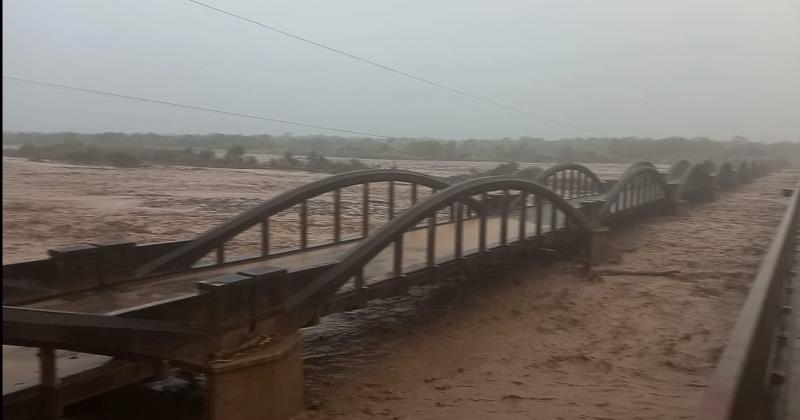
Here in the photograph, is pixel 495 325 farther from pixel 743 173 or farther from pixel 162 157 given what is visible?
pixel 743 173

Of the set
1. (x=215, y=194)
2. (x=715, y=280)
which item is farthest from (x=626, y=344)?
(x=215, y=194)

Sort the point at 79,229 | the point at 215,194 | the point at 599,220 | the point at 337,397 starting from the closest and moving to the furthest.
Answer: the point at 337,397 → the point at 79,229 → the point at 599,220 → the point at 215,194

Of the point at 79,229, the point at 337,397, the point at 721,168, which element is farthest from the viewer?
the point at 721,168

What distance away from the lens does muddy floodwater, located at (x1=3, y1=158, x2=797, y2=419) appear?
5.34m

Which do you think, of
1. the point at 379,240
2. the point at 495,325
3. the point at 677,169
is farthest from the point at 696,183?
the point at 379,240

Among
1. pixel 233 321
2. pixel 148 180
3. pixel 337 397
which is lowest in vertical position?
pixel 337 397

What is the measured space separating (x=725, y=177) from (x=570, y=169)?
60.9ft

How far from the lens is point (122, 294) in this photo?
5316 mm

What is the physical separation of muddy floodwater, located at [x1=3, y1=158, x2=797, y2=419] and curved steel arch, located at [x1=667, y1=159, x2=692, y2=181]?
9689mm

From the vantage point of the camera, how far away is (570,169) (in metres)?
15.5

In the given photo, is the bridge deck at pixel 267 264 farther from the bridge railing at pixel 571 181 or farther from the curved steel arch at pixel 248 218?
the bridge railing at pixel 571 181

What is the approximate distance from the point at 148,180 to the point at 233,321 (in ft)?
23.7

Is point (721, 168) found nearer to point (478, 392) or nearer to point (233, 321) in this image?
point (478, 392)

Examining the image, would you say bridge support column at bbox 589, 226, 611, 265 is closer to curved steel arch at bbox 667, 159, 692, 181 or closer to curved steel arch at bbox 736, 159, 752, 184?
curved steel arch at bbox 667, 159, 692, 181
